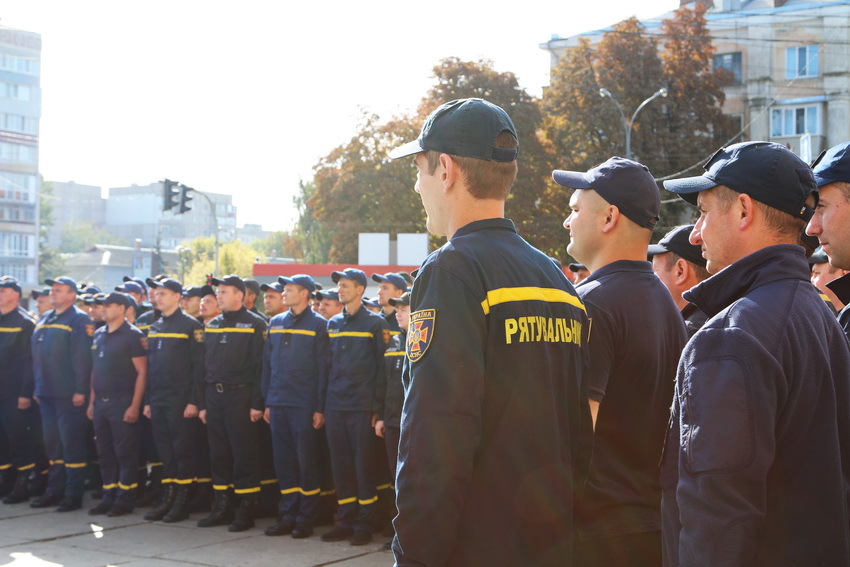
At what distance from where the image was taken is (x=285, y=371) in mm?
9781

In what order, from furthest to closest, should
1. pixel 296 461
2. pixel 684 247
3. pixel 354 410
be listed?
pixel 296 461 < pixel 354 410 < pixel 684 247

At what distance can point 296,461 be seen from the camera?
9.91m

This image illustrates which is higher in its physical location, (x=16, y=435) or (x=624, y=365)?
(x=624, y=365)

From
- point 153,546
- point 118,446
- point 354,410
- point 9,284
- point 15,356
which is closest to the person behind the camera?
point 153,546

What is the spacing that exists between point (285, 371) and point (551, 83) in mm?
32510

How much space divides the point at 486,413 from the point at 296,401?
7.46m

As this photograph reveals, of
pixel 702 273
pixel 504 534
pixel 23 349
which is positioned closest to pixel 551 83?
pixel 23 349

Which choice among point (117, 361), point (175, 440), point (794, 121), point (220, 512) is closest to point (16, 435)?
point (117, 361)

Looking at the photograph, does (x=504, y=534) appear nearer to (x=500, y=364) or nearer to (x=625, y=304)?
(x=500, y=364)

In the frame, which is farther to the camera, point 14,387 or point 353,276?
point 14,387

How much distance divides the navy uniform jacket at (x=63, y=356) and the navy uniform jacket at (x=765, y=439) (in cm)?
1034

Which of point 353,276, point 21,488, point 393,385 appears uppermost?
point 353,276

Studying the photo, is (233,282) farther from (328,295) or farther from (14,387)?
(14,387)

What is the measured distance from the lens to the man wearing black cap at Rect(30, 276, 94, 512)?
36.7 ft
